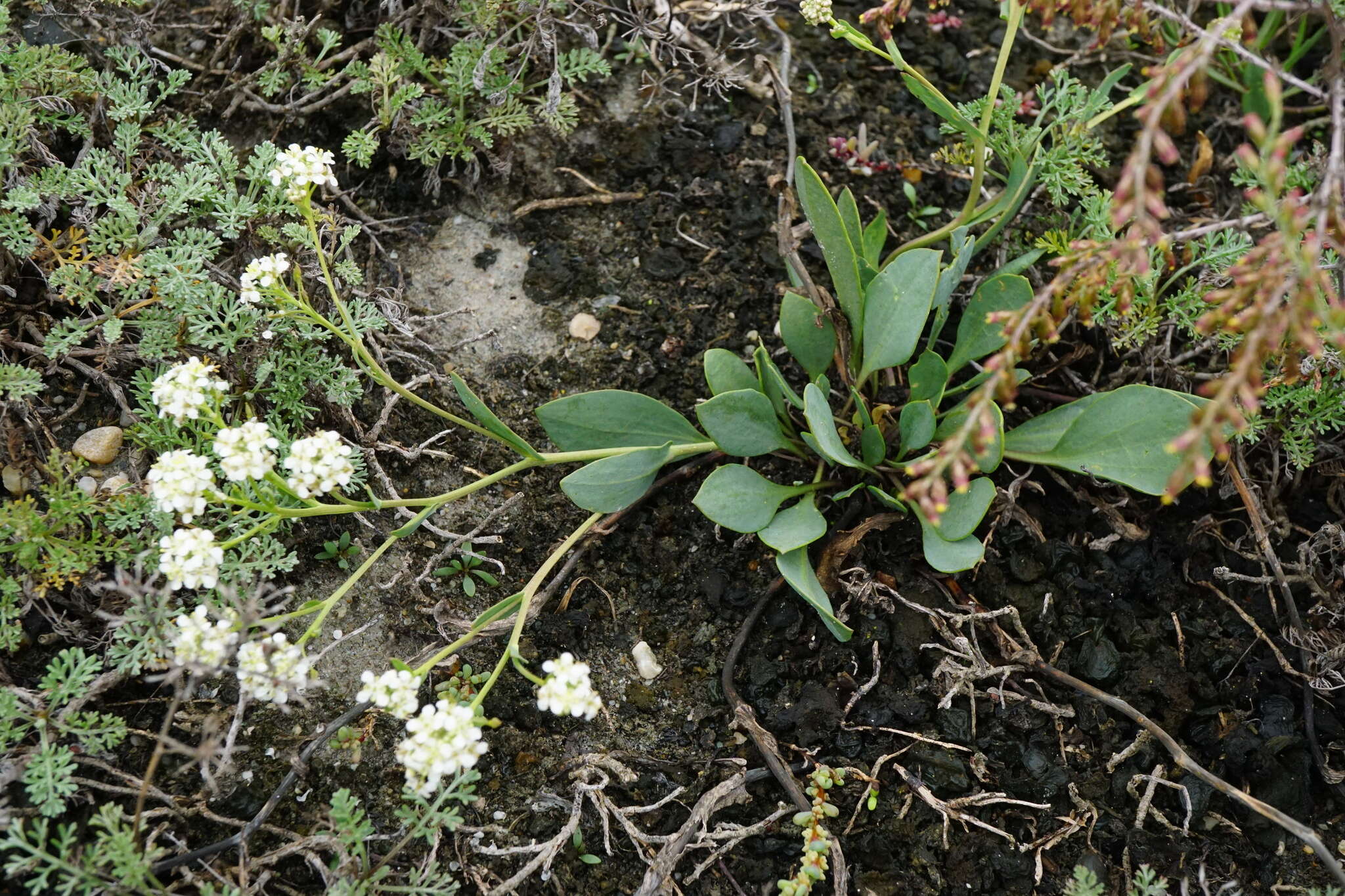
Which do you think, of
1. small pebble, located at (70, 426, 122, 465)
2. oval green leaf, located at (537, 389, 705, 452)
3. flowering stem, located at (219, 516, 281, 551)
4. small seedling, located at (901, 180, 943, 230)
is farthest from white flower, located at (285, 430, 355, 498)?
small seedling, located at (901, 180, 943, 230)

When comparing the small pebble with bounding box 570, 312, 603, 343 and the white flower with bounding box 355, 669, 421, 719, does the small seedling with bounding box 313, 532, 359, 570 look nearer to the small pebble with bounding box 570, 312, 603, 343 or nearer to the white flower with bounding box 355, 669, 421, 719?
the white flower with bounding box 355, 669, 421, 719

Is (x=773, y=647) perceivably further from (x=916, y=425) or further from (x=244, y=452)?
(x=244, y=452)

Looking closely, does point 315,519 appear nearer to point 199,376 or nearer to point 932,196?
point 199,376

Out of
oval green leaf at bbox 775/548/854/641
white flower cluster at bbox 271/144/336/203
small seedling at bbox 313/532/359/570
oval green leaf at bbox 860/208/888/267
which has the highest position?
white flower cluster at bbox 271/144/336/203

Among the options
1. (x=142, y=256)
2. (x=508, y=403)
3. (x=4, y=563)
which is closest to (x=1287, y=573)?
(x=508, y=403)

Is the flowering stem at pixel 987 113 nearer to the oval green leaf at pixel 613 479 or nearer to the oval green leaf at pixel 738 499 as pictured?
the oval green leaf at pixel 738 499
